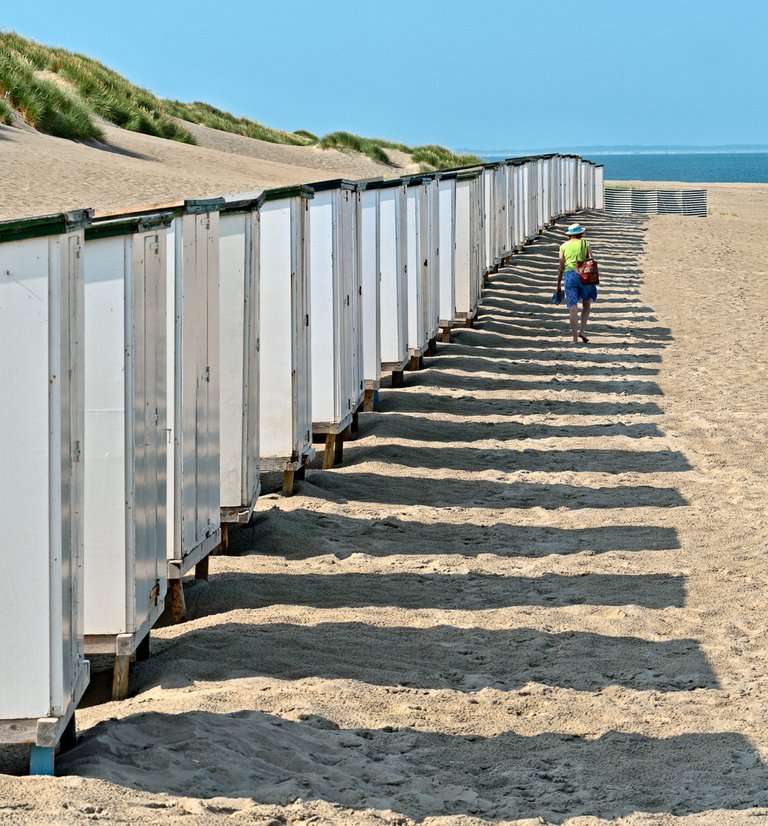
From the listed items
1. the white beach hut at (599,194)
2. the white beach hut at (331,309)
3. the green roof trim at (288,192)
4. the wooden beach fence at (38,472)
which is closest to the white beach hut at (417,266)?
the white beach hut at (331,309)

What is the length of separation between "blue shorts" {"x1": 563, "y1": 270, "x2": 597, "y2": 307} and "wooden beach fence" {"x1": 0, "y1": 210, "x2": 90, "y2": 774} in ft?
36.9

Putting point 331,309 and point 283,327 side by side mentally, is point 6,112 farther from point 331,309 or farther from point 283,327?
point 283,327

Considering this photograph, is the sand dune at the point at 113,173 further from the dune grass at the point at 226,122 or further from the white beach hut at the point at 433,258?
the dune grass at the point at 226,122

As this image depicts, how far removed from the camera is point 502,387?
12.9m

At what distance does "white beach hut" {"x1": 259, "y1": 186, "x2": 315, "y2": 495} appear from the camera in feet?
26.2

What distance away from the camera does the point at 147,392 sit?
16.8 ft

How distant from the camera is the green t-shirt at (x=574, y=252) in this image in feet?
48.9

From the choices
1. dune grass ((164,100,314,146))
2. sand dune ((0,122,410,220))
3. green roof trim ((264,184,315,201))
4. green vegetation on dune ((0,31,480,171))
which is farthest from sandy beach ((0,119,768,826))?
dune grass ((164,100,314,146))

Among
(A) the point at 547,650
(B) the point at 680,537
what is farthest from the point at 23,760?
(B) the point at 680,537

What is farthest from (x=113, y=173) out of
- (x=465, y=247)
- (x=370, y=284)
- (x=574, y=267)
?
(x=370, y=284)

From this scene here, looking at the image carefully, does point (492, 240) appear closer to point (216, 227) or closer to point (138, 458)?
point (216, 227)

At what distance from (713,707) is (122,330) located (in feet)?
8.33

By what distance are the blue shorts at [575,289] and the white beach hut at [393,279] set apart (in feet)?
11.5

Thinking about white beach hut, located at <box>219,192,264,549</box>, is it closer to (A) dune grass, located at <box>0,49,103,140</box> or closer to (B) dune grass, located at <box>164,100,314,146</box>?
(A) dune grass, located at <box>0,49,103,140</box>
